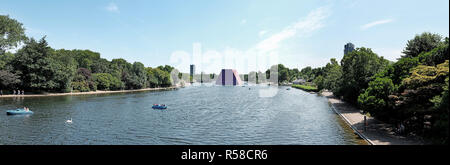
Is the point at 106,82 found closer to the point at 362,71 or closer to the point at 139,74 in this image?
the point at 139,74

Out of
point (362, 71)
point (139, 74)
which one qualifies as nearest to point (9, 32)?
point (139, 74)

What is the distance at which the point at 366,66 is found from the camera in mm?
43969

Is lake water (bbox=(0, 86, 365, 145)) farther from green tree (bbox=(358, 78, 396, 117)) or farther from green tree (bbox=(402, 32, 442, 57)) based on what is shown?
green tree (bbox=(402, 32, 442, 57))

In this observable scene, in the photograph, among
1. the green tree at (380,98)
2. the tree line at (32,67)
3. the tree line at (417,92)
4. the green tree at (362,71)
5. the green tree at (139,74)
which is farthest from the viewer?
the green tree at (139,74)

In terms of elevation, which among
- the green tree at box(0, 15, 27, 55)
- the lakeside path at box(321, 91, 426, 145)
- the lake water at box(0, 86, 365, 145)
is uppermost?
the green tree at box(0, 15, 27, 55)

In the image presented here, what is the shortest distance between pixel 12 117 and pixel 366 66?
5568 centimetres

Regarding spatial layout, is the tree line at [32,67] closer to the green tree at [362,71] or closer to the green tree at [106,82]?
the green tree at [106,82]

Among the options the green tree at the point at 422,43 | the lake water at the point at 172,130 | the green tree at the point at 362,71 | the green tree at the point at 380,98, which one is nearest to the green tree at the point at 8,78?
the lake water at the point at 172,130

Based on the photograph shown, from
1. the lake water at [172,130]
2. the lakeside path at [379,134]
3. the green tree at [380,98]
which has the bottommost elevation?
the lake water at [172,130]

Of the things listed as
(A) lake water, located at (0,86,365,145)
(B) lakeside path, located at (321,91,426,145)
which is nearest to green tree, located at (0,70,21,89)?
(A) lake water, located at (0,86,365,145)

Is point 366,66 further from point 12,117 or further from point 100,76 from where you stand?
point 100,76

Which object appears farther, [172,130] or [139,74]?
[139,74]
